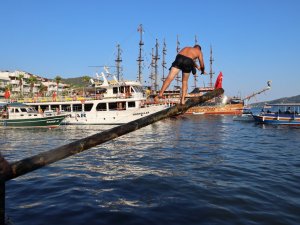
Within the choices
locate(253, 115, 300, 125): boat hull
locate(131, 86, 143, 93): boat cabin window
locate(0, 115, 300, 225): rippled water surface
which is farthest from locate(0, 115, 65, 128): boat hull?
locate(253, 115, 300, 125): boat hull

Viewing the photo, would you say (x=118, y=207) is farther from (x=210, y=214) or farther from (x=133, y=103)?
(x=133, y=103)

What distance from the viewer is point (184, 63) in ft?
17.2

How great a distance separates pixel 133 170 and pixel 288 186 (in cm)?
611

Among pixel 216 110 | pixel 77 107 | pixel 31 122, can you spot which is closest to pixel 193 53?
pixel 31 122

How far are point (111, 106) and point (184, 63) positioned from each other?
38.8 meters

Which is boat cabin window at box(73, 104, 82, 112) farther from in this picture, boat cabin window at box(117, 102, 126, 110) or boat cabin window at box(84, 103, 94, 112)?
boat cabin window at box(117, 102, 126, 110)

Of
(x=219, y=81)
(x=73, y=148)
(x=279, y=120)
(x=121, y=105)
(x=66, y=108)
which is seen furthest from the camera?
(x=66, y=108)

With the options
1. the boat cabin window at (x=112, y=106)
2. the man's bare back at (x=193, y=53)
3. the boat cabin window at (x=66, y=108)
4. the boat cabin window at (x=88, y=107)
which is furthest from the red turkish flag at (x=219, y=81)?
the boat cabin window at (x=66, y=108)

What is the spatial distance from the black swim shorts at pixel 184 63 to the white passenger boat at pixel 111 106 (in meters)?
35.2

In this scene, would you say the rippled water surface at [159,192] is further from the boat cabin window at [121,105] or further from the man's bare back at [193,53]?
the boat cabin window at [121,105]

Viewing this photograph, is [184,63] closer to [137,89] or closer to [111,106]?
[137,89]

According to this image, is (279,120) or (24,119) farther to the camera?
(279,120)

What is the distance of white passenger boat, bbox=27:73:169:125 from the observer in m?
41.3

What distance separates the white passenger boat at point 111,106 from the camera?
41.3m
